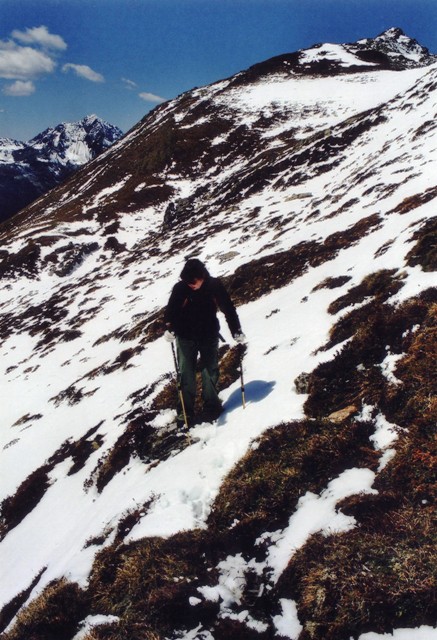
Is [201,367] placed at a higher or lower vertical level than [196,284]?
lower

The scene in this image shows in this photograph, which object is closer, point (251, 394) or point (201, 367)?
point (201, 367)

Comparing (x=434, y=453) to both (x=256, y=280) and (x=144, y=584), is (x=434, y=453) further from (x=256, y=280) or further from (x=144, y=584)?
(x=256, y=280)

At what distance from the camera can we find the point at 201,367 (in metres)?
8.58

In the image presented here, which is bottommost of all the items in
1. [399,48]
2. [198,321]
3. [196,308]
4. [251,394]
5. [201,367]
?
[251,394]

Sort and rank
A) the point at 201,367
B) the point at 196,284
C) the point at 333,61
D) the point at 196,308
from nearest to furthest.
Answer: the point at 196,284
the point at 196,308
the point at 201,367
the point at 333,61

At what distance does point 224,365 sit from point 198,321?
11.4 ft

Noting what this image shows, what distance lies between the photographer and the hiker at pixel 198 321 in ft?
26.2

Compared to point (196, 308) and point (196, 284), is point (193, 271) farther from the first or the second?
point (196, 308)

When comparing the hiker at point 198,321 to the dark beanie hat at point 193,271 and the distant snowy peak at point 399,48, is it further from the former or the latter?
the distant snowy peak at point 399,48

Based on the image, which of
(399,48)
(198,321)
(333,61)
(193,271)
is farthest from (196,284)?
(399,48)

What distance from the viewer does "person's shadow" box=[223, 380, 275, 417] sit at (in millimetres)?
8511

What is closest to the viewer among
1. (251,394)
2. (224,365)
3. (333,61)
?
(251,394)

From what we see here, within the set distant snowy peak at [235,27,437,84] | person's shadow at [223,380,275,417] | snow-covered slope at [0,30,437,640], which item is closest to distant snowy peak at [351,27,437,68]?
distant snowy peak at [235,27,437,84]

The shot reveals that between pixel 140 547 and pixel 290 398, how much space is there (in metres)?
3.78
